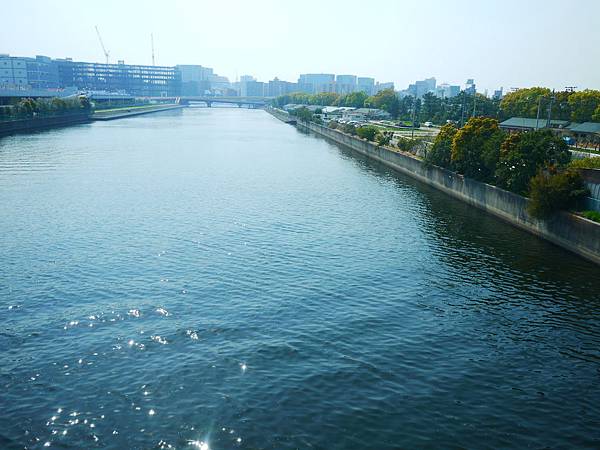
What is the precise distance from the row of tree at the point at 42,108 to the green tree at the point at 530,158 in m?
129

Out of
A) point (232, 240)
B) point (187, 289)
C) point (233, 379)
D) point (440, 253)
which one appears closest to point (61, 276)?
point (187, 289)

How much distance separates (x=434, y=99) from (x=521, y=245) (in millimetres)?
147186

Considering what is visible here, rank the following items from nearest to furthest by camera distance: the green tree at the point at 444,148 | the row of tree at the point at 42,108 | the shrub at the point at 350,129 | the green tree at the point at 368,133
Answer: the green tree at the point at 444,148
the green tree at the point at 368,133
the shrub at the point at 350,129
the row of tree at the point at 42,108

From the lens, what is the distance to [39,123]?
153 m

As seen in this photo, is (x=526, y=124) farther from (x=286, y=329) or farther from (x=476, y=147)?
(x=286, y=329)

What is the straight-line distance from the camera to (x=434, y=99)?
607ft

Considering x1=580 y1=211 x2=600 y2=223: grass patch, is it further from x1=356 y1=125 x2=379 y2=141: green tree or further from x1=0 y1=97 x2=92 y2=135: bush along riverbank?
x1=0 y1=97 x2=92 y2=135: bush along riverbank

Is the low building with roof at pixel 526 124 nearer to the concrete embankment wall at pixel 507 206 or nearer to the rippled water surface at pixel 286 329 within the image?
the concrete embankment wall at pixel 507 206

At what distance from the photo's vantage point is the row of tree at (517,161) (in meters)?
47.3

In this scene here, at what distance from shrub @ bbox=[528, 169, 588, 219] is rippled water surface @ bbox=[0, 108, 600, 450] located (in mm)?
3770

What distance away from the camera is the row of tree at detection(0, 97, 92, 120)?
13920cm

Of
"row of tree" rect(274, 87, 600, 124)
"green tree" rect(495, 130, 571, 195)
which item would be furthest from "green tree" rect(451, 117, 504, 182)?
"row of tree" rect(274, 87, 600, 124)

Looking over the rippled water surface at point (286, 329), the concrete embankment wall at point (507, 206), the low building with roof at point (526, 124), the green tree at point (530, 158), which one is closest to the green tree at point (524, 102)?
the low building with roof at point (526, 124)

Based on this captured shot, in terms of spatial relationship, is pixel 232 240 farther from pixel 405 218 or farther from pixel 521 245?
pixel 521 245
